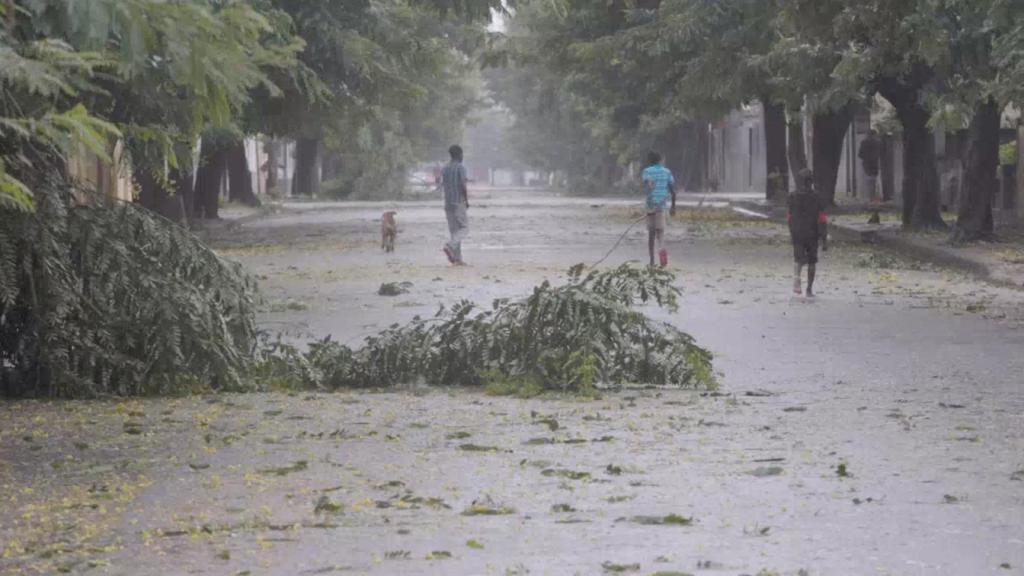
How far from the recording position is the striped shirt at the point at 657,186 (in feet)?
90.5

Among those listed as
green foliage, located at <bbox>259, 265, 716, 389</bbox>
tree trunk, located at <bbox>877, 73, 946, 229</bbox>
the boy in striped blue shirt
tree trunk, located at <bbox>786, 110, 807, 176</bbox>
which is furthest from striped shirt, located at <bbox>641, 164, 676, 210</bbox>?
tree trunk, located at <bbox>786, 110, 807, 176</bbox>

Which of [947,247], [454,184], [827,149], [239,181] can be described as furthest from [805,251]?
[239,181]

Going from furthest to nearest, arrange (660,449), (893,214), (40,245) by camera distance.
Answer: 1. (893,214)
2. (40,245)
3. (660,449)

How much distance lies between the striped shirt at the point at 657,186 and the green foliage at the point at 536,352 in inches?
513

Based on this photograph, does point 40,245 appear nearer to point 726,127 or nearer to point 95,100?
point 95,100

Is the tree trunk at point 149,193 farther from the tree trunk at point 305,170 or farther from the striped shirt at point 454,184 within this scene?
the tree trunk at point 305,170

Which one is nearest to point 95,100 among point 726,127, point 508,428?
point 508,428

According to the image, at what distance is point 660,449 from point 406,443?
1405 mm

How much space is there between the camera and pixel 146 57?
29.1 feet

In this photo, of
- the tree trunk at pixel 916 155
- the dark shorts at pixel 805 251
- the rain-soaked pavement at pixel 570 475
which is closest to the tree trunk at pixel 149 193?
the tree trunk at pixel 916 155

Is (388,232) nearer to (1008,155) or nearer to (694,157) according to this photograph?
(1008,155)

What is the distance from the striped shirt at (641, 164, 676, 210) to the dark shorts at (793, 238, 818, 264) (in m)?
4.97

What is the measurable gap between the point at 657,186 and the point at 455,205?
3.21 meters

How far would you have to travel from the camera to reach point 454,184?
29.6 m
